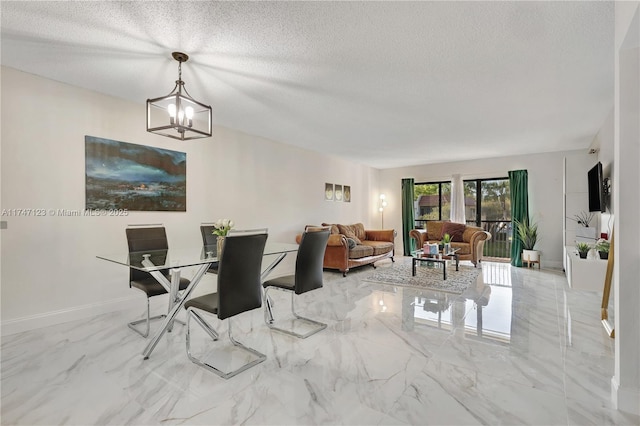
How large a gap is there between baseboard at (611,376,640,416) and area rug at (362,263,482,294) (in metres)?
2.57

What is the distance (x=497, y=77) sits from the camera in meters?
3.07

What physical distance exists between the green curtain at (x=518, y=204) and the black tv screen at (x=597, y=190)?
215cm

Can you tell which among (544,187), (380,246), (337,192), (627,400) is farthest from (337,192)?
(627,400)

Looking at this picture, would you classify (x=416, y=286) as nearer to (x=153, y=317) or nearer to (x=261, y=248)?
(x=261, y=248)

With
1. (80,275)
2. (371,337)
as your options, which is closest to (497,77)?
(371,337)

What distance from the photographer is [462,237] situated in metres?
7.02

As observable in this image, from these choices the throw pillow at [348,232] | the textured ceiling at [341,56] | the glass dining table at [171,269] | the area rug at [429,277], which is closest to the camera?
the textured ceiling at [341,56]

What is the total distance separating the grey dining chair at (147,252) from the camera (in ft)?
9.47

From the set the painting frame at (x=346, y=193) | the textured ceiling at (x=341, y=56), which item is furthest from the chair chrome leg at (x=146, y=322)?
the painting frame at (x=346, y=193)

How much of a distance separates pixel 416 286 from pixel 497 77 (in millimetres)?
2983

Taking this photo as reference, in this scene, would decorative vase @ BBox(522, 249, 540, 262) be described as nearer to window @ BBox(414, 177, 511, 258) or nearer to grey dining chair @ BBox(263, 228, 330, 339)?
window @ BBox(414, 177, 511, 258)

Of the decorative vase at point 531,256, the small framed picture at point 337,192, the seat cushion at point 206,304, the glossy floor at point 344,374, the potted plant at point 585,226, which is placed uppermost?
the small framed picture at point 337,192

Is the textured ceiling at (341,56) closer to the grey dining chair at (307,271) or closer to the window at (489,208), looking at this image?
the grey dining chair at (307,271)

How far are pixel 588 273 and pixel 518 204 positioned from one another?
373cm
